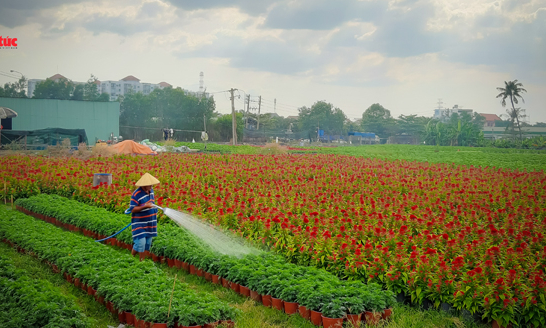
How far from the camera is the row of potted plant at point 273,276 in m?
5.46

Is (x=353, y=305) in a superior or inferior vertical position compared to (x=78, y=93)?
inferior

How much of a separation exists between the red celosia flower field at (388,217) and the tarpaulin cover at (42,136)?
12.1m

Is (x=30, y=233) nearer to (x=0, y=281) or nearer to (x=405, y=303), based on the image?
(x=0, y=281)

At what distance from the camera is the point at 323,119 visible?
248 ft

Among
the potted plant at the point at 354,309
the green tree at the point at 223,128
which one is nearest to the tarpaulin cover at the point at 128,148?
the potted plant at the point at 354,309

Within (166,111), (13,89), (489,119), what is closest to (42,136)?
(13,89)

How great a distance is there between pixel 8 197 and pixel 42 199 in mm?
2576

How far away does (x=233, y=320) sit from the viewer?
5336 millimetres

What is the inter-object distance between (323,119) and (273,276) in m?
70.5

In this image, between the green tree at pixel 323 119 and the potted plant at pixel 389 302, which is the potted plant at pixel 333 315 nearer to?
the potted plant at pixel 389 302

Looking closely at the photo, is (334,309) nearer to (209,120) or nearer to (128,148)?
(128,148)

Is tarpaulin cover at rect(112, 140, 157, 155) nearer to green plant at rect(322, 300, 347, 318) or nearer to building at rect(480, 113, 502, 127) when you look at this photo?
green plant at rect(322, 300, 347, 318)

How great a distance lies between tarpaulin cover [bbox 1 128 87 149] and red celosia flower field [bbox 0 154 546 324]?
39.6 feet

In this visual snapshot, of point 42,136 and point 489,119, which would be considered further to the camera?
point 489,119
